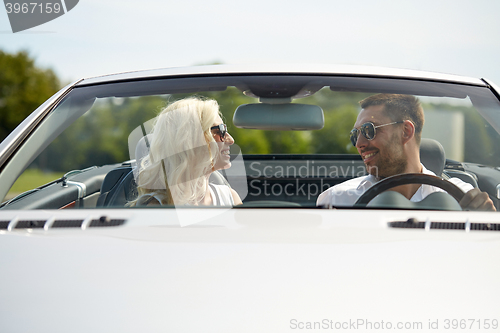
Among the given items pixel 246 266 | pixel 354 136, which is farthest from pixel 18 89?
pixel 246 266

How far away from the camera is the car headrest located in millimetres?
2148

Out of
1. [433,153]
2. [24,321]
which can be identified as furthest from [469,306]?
[433,153]

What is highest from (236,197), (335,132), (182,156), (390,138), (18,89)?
(182,156)

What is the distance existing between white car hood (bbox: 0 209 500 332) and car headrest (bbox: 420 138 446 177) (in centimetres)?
92

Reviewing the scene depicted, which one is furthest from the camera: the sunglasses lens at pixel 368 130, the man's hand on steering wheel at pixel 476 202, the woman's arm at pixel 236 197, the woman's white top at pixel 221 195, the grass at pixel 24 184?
the woman's arm at pixel 236 197

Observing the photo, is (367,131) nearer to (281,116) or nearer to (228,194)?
(281,116)

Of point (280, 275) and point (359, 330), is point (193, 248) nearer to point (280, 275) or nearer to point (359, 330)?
point (280, 275)

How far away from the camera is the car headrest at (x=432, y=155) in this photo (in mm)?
2148

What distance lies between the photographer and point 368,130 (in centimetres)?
201

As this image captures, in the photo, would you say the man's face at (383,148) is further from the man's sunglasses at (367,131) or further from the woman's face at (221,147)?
the woman's face at (221,147)

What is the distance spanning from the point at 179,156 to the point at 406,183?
87 centimetres

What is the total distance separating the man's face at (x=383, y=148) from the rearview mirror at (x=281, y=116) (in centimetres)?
26

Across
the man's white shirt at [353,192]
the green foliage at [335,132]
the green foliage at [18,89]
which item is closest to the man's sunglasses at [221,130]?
the man's white shirt at [353,192]

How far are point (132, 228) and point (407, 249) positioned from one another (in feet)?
2.57
